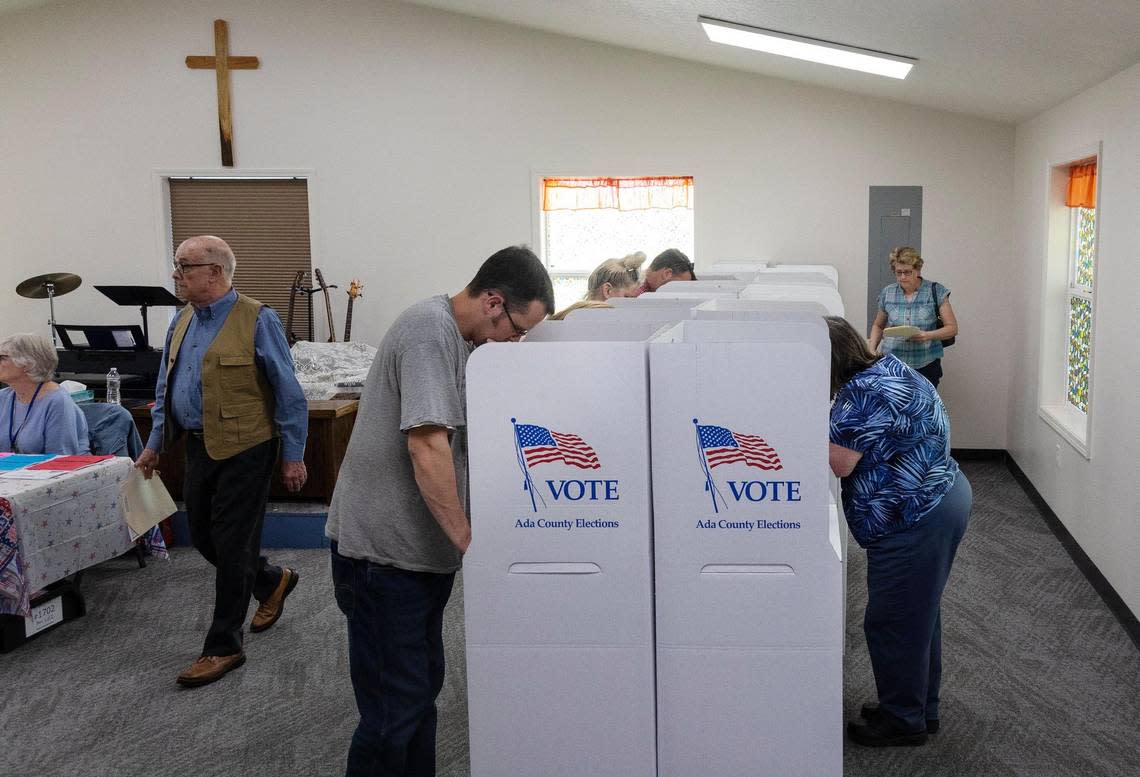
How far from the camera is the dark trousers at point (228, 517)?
361cm

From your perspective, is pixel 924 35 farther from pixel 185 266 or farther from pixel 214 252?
pixel 185 266

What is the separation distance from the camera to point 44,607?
4.16 metres

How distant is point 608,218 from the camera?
24.8 ft

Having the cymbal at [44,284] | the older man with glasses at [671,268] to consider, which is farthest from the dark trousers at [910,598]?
the cymbal at [44,284]

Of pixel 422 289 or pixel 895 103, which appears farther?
pixel 422 289

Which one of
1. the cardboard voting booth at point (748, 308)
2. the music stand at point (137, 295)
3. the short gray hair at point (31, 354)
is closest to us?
the cardboard voting booth at point (748, 308)

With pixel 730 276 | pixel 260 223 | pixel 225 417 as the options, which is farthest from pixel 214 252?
pixel 260 223

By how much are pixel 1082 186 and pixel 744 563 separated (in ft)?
14.1

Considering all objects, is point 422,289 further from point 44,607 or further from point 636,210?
point 44,607

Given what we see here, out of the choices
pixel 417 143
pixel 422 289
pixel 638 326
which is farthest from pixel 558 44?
pixel 638 326

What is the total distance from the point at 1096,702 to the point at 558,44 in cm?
552

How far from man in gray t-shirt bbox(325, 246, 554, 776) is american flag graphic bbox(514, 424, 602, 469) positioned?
11.6 inches

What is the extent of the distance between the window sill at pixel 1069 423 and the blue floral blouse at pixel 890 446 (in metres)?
2.32

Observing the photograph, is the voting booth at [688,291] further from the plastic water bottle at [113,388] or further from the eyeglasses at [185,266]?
the plastic water bottle at [113,388]
